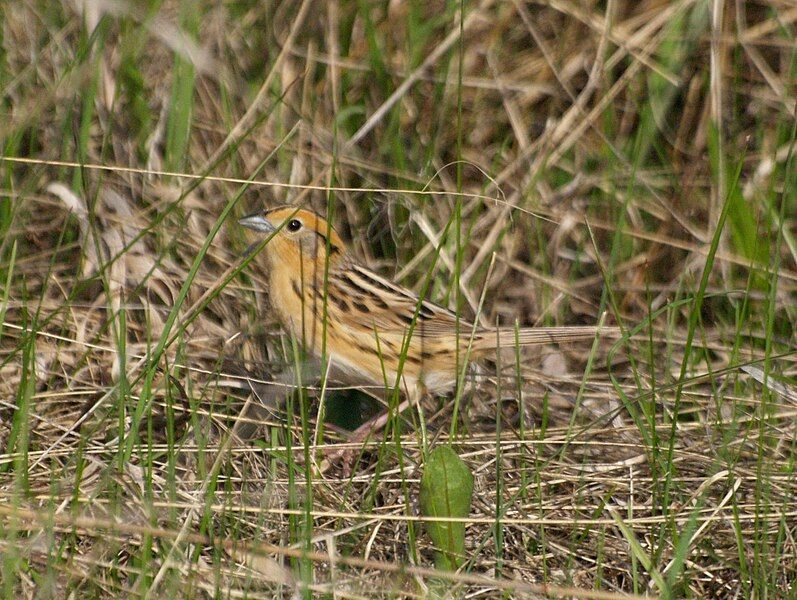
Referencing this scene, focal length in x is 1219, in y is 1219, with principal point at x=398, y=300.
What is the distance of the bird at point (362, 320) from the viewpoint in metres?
4.84

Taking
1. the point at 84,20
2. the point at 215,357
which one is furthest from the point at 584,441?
the point at 84,20

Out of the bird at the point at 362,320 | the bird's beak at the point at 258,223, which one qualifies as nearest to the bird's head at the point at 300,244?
the bird at the point at 362,320

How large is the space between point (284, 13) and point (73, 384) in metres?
2.79

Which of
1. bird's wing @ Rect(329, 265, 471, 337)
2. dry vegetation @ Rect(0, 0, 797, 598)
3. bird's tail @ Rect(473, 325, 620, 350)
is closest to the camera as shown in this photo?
dry vegetation @ Rect(0, 0, 797, 598)

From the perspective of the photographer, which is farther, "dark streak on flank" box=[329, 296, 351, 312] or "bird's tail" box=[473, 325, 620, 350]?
"dark streak on flank" box=[329, 296, 351, 312]

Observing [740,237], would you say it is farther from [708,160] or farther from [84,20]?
[84,20]

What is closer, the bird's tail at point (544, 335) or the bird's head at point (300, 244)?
the bird's tail at point (544, 335)

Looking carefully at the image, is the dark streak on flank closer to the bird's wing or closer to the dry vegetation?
the bird's wing

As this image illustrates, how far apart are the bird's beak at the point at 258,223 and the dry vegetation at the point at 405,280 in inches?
9.5

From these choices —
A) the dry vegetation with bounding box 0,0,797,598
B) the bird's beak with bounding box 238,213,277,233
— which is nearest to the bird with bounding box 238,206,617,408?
the bird's beak with bounding box 238,213,277,233

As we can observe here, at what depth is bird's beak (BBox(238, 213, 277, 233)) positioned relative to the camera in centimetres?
482

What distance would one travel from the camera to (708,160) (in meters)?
6.42

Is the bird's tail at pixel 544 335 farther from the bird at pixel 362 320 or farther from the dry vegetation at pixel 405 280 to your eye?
the dry vegetation at pixel 405 280

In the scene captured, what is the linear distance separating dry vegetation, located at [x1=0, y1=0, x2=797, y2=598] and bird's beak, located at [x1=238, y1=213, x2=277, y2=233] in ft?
0.79
